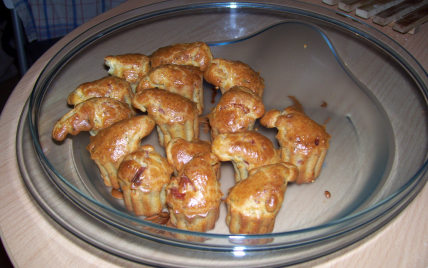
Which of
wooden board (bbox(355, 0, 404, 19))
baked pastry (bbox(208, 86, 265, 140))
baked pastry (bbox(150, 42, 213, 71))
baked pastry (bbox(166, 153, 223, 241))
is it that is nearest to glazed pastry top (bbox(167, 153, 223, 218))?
baked pastry (bbox(166, 153, 223, 241))

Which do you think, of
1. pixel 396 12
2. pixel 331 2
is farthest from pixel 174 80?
pixel 396 12

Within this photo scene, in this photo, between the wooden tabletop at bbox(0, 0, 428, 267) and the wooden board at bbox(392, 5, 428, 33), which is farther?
the wooden board at bbox(392, 5, 428, 33)

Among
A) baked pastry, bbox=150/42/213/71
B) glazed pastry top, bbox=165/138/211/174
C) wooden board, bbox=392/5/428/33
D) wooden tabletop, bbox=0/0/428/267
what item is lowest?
wooden tabletop, bbox=0/0/428/267

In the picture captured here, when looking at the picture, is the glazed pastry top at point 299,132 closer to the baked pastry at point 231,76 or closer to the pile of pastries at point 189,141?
the pile of pastries at point 189,141

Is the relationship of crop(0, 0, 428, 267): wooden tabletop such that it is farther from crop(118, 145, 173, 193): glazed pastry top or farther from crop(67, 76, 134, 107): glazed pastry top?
crop(67, 76, 134, 107): glazed pastry top

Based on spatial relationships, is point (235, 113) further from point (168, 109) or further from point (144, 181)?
point (144, 181)

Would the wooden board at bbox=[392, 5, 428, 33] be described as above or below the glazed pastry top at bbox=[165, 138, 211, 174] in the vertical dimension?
above

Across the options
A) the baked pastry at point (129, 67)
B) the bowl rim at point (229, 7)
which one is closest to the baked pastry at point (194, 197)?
the bowl rim at point (229, 7)
